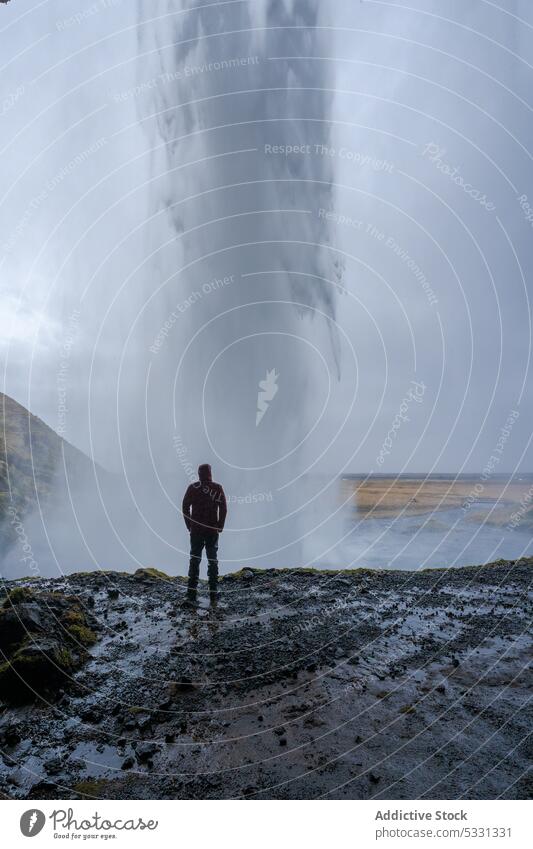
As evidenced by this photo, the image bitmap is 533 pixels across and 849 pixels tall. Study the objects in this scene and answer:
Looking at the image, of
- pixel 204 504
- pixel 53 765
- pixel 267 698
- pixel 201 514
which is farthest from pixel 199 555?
pixel 53 765

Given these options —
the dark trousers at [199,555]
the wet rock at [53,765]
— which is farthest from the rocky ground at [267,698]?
the dark trousers at [199,555]

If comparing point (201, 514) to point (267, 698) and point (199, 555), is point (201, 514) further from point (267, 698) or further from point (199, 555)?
point (267, 698)

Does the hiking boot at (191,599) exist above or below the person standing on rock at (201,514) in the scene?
below

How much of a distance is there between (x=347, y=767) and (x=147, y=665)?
4989mm

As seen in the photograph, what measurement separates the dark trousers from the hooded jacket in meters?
0.21

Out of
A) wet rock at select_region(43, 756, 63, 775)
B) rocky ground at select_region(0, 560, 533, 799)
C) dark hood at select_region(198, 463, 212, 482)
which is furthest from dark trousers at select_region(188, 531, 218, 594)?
wet rock at select_region(43, 756, 63, 775)

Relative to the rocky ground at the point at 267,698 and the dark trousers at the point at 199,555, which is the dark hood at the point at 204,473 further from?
the rocky ground at the point at 267,698

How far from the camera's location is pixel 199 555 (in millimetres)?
12875

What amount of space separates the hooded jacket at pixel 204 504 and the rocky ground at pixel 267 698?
99.4 inches

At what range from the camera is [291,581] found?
48.1ft

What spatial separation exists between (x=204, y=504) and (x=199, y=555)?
175cm

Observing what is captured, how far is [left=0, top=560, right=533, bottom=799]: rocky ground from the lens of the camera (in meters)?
5.25

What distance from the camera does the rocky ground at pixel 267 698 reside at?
5.25m

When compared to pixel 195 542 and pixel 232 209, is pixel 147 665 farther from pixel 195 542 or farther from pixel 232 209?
pixel 232 209
